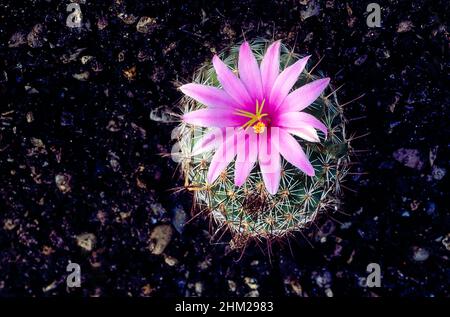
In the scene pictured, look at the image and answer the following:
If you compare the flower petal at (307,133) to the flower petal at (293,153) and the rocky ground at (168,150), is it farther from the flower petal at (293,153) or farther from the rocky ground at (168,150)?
the rocky ground at (168,150)

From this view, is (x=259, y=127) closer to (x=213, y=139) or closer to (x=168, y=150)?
(x=213, y=139)

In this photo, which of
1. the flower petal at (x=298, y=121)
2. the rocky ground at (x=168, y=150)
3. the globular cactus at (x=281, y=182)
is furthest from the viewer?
the rocky ground at (x=168, y=150)

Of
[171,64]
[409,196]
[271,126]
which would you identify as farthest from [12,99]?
[409,196]

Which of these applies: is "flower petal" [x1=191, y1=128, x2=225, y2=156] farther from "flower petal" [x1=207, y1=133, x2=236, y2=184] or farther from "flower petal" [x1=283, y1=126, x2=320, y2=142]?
"flower petal" [x1=283, y1=126, x2=320, y2=142]

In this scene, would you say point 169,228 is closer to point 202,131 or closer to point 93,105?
point 93,105

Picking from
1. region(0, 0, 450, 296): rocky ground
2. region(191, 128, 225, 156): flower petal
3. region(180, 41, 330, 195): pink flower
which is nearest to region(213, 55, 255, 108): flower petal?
region(180, 41, 330, 195): pink flower

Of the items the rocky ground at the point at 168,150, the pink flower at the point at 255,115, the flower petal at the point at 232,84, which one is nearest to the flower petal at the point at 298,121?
the pink flower at the point at 255,115
